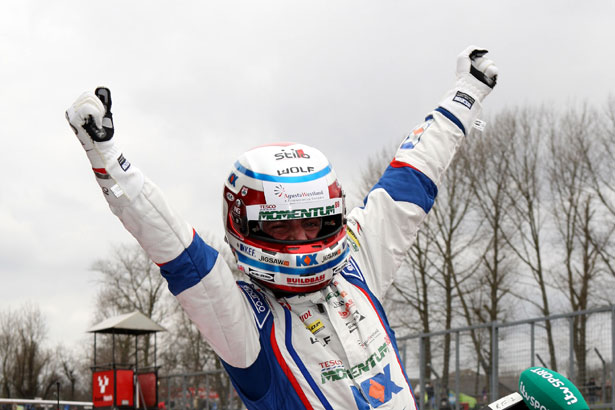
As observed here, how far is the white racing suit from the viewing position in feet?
10.4

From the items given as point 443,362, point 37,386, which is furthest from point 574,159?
point 37,386

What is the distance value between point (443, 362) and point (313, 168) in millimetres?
10240

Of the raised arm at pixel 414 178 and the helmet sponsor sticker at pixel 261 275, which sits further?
the raised arm at pixel 414 178

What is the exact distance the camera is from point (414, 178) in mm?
4320

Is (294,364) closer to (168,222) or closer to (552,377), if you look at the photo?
(168,222)

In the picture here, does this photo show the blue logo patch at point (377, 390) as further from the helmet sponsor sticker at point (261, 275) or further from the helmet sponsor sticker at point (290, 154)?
the helmet sponsor sticker at point (290, 154)

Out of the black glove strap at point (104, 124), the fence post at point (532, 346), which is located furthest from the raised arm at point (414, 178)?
the fence post at point (532, 346)

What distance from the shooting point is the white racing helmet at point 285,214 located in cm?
355

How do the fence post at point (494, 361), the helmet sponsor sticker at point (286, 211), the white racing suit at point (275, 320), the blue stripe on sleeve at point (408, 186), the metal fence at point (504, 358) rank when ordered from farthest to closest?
the fence post at point (494, 361) < the metal fence at point (504, 358) < the blue stripe on sleeve at point (408, 186) < the helmet sponsor sticker at point (286, 211) < the white racing suit at point (275, 320)

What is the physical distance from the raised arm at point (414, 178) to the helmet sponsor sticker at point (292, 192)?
0.54 meters

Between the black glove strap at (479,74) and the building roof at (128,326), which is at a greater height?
the black glove strap at (479,74)

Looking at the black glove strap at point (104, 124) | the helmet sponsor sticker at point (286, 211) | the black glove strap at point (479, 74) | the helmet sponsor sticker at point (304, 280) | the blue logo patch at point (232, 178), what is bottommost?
the helmet sponsor sticker at point (304, 280)

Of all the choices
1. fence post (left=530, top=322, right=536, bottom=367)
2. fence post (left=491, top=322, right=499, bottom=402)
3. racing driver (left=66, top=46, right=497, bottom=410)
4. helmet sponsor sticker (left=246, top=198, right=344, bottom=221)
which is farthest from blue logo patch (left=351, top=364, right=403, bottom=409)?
fence post (left=491, top=322, right=499, bottom=402)

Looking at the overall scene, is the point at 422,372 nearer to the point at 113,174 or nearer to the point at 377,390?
the point at 377,390
